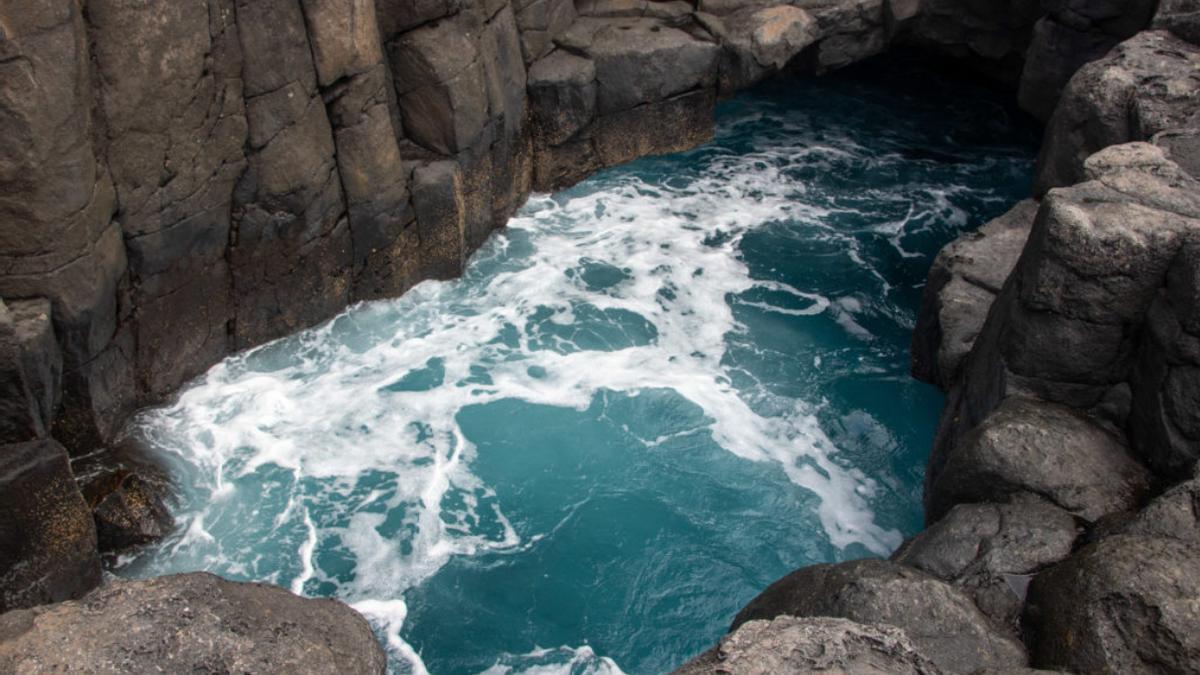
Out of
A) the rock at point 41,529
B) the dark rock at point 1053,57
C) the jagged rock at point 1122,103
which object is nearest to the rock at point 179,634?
the rock at point 41,529

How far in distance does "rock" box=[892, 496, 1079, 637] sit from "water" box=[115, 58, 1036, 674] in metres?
1.95

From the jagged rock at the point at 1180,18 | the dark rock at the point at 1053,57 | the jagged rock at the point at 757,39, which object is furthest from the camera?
the jagged rock at the point at 757,39

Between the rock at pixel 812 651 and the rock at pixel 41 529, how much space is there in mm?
5373

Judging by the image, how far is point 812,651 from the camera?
471 cm

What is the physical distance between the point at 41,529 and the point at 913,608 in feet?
19.7

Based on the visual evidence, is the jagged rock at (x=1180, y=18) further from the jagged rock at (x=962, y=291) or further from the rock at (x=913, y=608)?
the rock at (x=913, y=608)

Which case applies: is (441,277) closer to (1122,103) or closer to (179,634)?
(1122,103)

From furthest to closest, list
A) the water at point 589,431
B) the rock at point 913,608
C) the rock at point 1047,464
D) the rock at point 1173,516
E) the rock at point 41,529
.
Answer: the water at point 589,431 → the rock at point 41,529 → the rock at point 1047,464 → the rock at point 1173,516 → the rock at point 913,608

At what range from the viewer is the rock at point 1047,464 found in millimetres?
7367

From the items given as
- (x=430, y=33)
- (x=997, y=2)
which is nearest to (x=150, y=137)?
(x=430, y=33)

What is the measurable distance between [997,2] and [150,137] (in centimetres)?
1189

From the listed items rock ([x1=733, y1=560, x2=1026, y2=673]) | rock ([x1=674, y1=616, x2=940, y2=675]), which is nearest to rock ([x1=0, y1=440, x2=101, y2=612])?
rock ([x1=733, y1=560, x2=1026, y2=673])

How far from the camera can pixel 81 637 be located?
5.06 meters

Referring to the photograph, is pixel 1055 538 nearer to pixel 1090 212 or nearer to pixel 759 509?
pixel 1090 212
